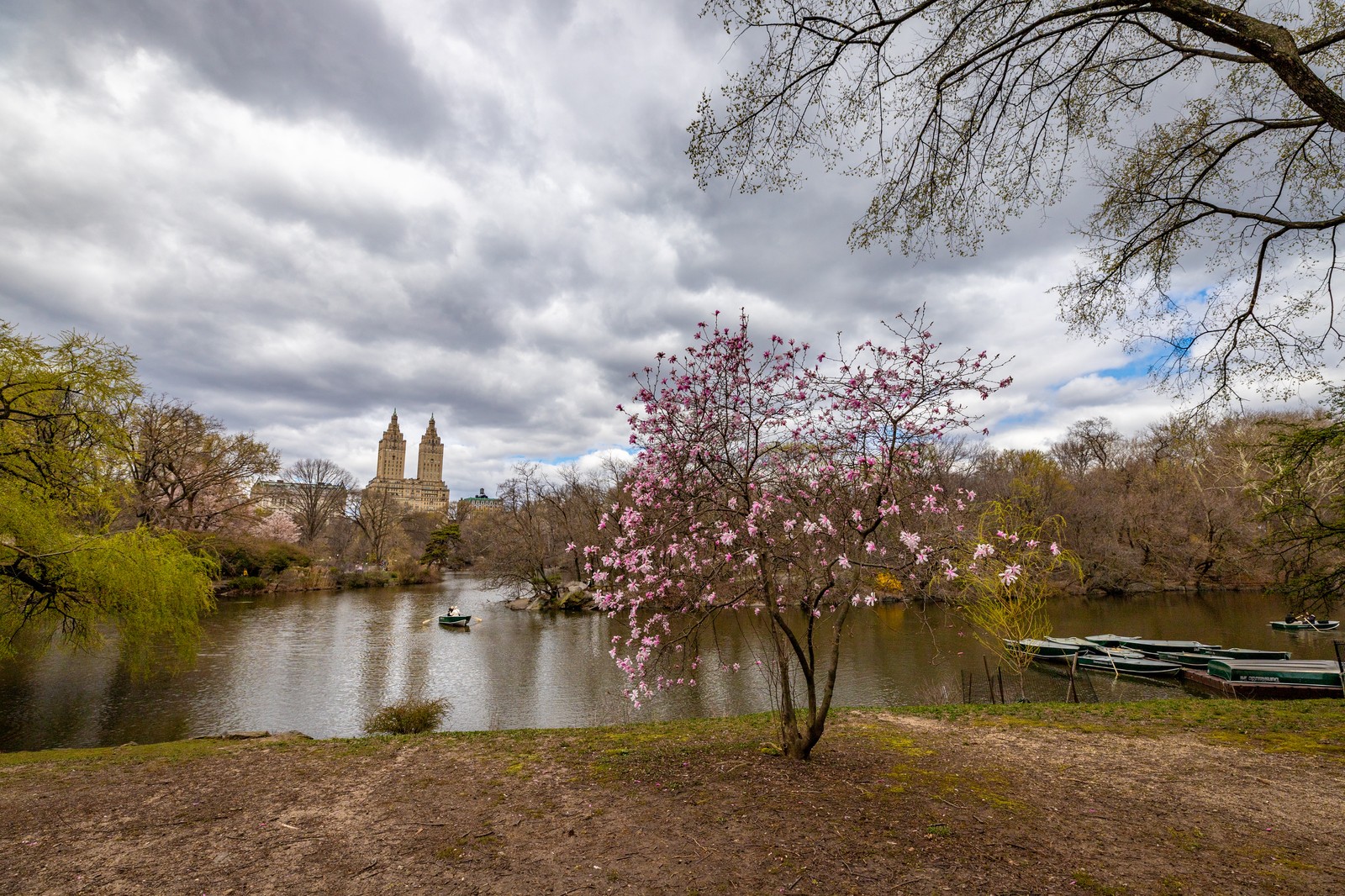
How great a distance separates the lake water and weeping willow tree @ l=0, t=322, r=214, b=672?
1.93 meters

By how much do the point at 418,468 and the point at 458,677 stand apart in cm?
16638

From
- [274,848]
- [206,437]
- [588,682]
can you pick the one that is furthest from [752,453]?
Answer: [206,437]

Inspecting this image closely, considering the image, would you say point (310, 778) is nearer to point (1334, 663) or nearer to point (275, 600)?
point (1334, 663)

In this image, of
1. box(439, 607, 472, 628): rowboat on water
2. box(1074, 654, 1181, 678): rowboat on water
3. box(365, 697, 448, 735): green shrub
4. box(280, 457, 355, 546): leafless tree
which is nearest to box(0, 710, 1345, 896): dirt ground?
box(365, 697, 448, 735): green shrub

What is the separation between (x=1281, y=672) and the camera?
1343 centimetres

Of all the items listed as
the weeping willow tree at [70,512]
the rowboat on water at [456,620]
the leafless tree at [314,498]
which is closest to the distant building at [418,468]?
the leafless tree at [314,498]

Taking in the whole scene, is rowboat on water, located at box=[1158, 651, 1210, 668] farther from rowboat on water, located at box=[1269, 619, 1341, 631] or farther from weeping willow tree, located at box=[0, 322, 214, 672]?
weeping willow tree, located at box=[0, 322, 214, 672]

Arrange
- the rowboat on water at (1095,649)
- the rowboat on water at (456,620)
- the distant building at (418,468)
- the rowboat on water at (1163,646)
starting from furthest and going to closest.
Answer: the distant building at (418,468)
the rowboat on water at (456,620)
the rowboat on water at (1163,646)
the rowboat on water at (1095,649)

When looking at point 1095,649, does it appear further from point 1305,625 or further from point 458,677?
point 458,677

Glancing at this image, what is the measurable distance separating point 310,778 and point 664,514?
4636mm

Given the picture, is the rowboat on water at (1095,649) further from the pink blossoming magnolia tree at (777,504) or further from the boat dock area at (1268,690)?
the pink blossoming magnolia tree at (777,504)

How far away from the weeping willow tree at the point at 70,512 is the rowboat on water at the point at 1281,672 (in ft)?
77.8

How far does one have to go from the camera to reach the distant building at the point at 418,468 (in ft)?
510

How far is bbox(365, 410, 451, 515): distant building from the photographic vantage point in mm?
155500
